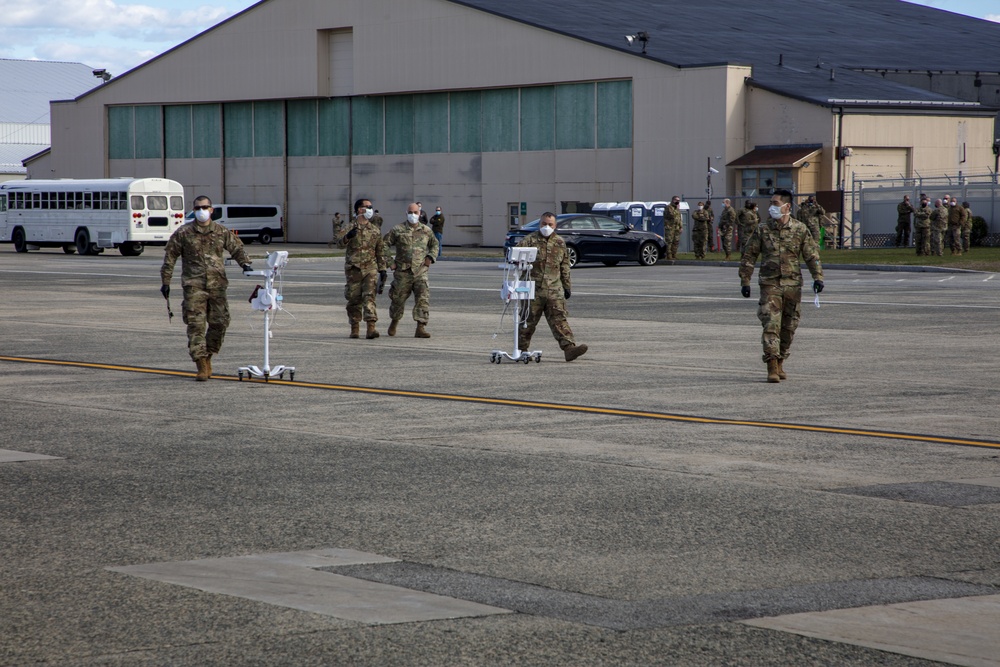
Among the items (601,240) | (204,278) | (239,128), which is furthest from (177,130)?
(204,278)

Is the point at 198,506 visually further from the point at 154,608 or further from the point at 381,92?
the point at 381,92

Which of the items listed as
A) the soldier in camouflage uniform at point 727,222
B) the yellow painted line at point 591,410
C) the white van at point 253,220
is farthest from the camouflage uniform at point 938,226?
the white van at point 253,220

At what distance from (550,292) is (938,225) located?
3004 centimetres

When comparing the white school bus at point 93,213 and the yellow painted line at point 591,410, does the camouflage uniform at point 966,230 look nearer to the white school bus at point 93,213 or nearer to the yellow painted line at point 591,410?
the white school bus at point 93,213

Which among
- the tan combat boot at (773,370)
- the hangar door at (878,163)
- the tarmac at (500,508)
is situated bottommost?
the tarmac at (500,508)

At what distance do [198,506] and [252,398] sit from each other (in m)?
5.23

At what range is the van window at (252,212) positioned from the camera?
6981 centimetres

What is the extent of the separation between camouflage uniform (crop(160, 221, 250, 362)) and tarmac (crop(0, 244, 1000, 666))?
1.74ft

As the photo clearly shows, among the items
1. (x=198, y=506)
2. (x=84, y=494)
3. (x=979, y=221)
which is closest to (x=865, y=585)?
(x=198, y=506)

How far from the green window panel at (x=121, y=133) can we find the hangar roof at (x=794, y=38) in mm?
22810

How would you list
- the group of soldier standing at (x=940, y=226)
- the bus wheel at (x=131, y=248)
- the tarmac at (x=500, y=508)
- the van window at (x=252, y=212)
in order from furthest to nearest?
the van window at (x=252, y=212) < the bus wheel at (x=131, y=248) < the group of soldier standing at (x=940, y=226) < the tarmac at (x=500, y=508)

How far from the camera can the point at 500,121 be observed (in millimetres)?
63531

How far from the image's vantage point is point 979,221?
170 ft

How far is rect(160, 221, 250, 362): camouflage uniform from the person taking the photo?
50.1ft
